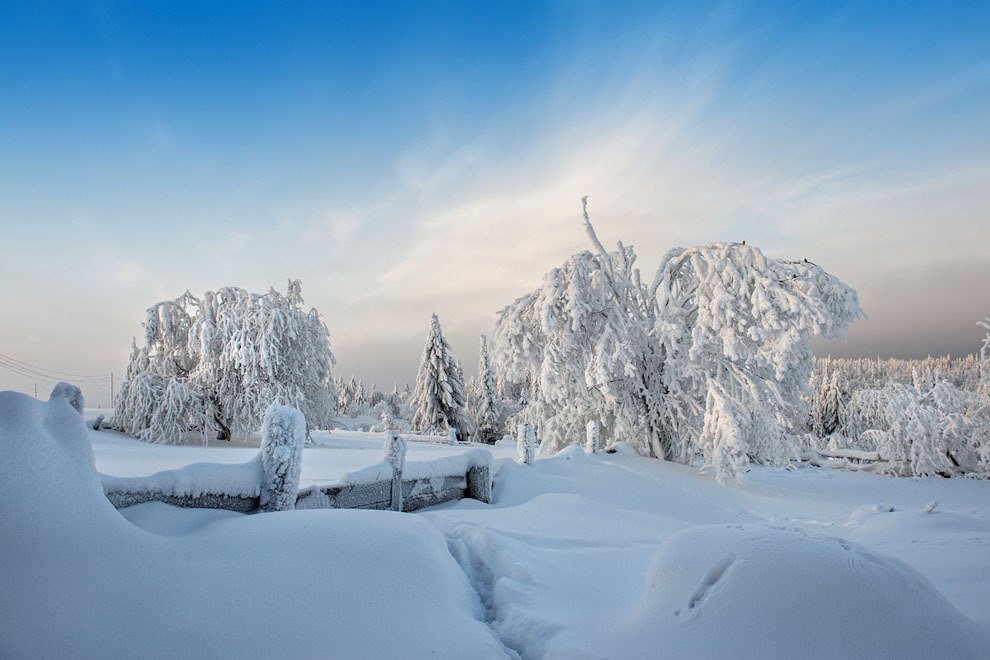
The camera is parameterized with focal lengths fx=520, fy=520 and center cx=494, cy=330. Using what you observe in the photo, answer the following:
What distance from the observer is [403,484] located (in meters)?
9.66

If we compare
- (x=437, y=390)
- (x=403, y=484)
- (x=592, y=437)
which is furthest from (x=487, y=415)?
(x=403, y=484)

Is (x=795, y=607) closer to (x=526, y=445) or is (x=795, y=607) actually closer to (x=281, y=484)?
(x=281, y=484)

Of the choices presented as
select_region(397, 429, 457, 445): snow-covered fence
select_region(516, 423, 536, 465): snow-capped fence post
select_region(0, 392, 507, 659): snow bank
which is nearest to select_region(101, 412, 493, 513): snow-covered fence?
select_region(0, 392, 507, 659): snow bank

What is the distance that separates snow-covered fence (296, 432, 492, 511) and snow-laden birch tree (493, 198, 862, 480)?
5128 mm

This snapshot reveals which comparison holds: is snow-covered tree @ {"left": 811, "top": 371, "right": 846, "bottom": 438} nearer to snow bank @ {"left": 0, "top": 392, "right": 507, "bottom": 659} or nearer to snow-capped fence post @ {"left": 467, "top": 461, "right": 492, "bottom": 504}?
snow-capped fence post @ {"left": 467, "top": 461, "right": 492, "bottom": 504}

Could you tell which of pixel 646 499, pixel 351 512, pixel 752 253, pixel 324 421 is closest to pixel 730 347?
pixel 752 253

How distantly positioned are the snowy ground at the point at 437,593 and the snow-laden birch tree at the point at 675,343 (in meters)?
8.86

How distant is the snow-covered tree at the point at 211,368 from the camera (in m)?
16.8

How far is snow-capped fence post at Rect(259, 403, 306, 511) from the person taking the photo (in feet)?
21.7

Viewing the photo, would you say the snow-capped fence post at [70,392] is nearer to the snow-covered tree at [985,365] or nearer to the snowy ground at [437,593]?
the snowy ground at [437,593]

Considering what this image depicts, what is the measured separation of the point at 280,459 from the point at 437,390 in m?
26.8

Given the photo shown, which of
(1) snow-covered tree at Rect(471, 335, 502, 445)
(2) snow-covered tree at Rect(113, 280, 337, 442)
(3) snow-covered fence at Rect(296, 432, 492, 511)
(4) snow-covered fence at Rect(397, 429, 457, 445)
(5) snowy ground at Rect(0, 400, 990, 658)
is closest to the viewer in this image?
Answer: (5) snowy ground at Rect(0, 400, 990, 658)

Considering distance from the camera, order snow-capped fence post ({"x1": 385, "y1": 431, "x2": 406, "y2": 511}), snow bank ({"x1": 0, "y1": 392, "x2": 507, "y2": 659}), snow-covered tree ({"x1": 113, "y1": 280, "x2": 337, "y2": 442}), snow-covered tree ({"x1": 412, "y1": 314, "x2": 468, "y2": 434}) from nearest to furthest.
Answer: snow bank ({"x1": 0, "y1": 392, "x2": 507, "y2": 659}) → snow-capped fence post ({"x1": 385, "y1": 431, "x2": 406, "y2": 511}) → snow-covered tree ({"x1": 113, "y1": 280, "x2": 337, "y2": 442}) → snow-covered tree ({"x1": 412, "y1": 314, "x2": 468, "y2": 434})

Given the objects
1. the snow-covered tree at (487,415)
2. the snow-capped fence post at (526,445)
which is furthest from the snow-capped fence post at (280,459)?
the snow-covered tree at (487,415)
